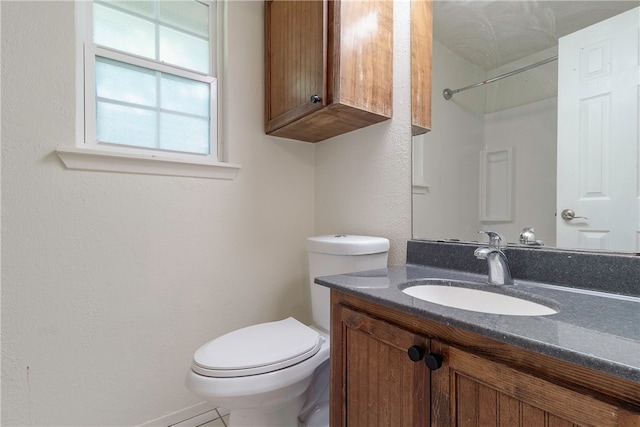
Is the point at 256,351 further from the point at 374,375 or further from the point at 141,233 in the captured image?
the point at 141,233

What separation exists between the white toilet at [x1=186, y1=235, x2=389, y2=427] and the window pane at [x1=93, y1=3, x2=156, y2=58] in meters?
1.20

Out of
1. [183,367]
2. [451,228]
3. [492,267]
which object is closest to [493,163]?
[451,228]

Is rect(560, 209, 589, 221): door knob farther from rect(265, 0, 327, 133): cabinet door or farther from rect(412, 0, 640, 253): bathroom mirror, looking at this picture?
rect(265, 0, 327, 133): cabinet door

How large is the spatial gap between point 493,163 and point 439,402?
82 centimetres

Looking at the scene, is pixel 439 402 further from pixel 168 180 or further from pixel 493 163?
pixel 168 180

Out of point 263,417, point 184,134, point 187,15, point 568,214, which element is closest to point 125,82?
point 184,134

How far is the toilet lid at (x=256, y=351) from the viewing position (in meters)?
0.98

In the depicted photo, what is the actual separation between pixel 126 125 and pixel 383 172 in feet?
3.90

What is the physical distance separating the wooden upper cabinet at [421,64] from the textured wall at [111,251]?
771 mm

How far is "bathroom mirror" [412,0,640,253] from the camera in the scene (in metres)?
0.84

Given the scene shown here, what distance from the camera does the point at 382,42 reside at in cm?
128

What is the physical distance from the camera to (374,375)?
0.79m

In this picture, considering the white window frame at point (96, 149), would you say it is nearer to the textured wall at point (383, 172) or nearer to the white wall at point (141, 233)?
the white wall at point (141, 233)

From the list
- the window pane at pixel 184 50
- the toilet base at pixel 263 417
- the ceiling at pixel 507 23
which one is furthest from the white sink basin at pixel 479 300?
the window pane at pixel 184 50
